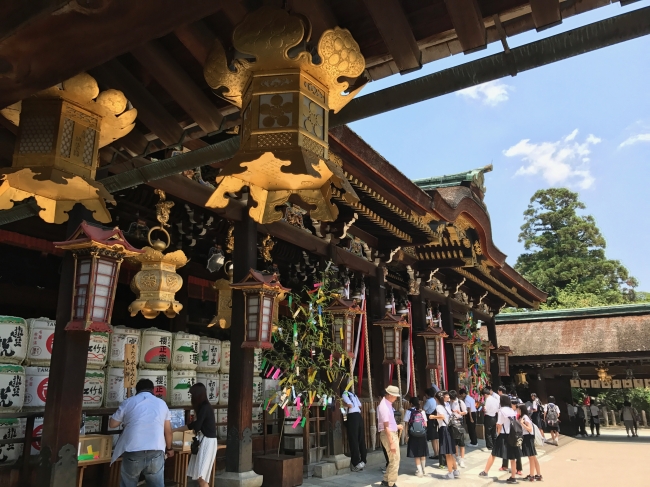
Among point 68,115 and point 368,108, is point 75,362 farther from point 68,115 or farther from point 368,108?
point 368,108

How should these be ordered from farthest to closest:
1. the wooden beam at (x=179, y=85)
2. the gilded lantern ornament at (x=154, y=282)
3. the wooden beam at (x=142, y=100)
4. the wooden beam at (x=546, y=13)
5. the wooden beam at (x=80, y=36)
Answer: the gilded lantern ornament at (x=154, y=282)
the wooden beam at (x=142, y=100)
the wooden beam at (x=179, y=85)
the wooden beam at (x=546, y=13)
the wooden beam at (x=80, y=36)

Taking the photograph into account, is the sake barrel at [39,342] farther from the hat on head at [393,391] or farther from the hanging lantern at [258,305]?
the hat on head at [393,391]

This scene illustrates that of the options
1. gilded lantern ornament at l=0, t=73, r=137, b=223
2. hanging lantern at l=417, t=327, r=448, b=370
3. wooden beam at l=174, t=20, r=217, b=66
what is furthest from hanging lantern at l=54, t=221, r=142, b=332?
hanging lantern at l=417, t=327, r=448, b=370

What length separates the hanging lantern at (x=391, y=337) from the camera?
973cm

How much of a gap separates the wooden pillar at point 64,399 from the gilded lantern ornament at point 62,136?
146 centimetres

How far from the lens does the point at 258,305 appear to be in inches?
250

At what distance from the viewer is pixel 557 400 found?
20.7 metres

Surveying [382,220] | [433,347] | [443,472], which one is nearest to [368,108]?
[382,220]

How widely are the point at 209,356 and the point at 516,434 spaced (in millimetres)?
5484

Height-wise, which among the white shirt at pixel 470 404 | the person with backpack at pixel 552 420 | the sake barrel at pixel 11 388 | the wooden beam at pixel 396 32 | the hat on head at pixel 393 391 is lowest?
the person with backpack at pixel 552 420

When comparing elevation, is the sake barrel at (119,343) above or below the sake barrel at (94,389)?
above

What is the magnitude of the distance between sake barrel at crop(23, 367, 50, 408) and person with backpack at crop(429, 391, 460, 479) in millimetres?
6302

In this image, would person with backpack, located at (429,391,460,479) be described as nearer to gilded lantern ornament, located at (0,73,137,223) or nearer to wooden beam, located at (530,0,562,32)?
gilded lantern ornament, located at (0,73,137,223)

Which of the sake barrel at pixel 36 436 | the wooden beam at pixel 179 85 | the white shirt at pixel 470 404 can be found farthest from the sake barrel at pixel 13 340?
the white shirt at pixel 470 404
